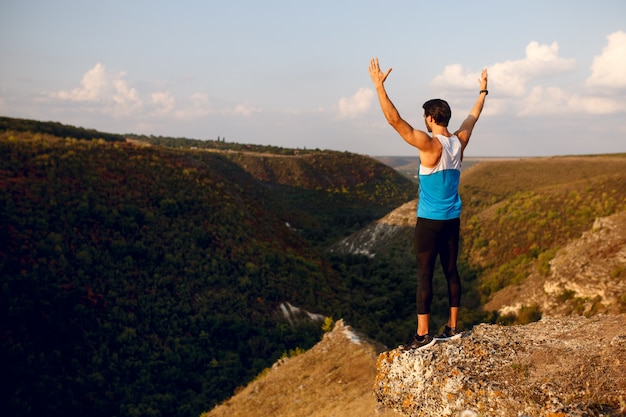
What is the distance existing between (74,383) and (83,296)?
4809 millimetres

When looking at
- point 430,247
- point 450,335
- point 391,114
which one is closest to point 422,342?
point 450,335

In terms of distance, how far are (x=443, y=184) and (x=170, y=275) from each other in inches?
864

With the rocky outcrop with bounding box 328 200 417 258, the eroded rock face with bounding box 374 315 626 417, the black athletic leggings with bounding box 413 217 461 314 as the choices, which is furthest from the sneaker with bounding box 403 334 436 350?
the rocky outcrop with bounding box 328 200 417 258

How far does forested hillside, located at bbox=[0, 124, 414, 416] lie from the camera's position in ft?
57.9

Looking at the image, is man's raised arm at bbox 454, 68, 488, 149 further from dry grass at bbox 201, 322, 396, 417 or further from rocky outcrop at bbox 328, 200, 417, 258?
Result: rocky outcrop at bbox 328, 200, 417, 258

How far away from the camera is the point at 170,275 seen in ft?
82.0

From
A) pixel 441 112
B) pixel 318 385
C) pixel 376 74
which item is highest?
pixel 376 74

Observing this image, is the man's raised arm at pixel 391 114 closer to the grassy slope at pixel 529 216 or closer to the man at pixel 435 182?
the man at pixel 435 182

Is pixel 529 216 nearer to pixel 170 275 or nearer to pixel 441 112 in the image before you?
pixel 170 275

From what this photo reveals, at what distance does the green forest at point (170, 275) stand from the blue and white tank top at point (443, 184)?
47.1 ft

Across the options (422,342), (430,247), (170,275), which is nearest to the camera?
(430,247)

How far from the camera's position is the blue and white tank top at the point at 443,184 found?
5332mm

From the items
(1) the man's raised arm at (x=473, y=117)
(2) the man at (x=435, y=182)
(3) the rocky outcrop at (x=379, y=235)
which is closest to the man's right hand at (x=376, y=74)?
(2) the man at (x=435, y=182)

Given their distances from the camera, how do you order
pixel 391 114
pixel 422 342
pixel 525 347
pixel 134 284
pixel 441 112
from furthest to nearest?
pixel 134 284 → pixel 422 342 → pixel 525 347 → pixel 441 112 → pixel 391 114
